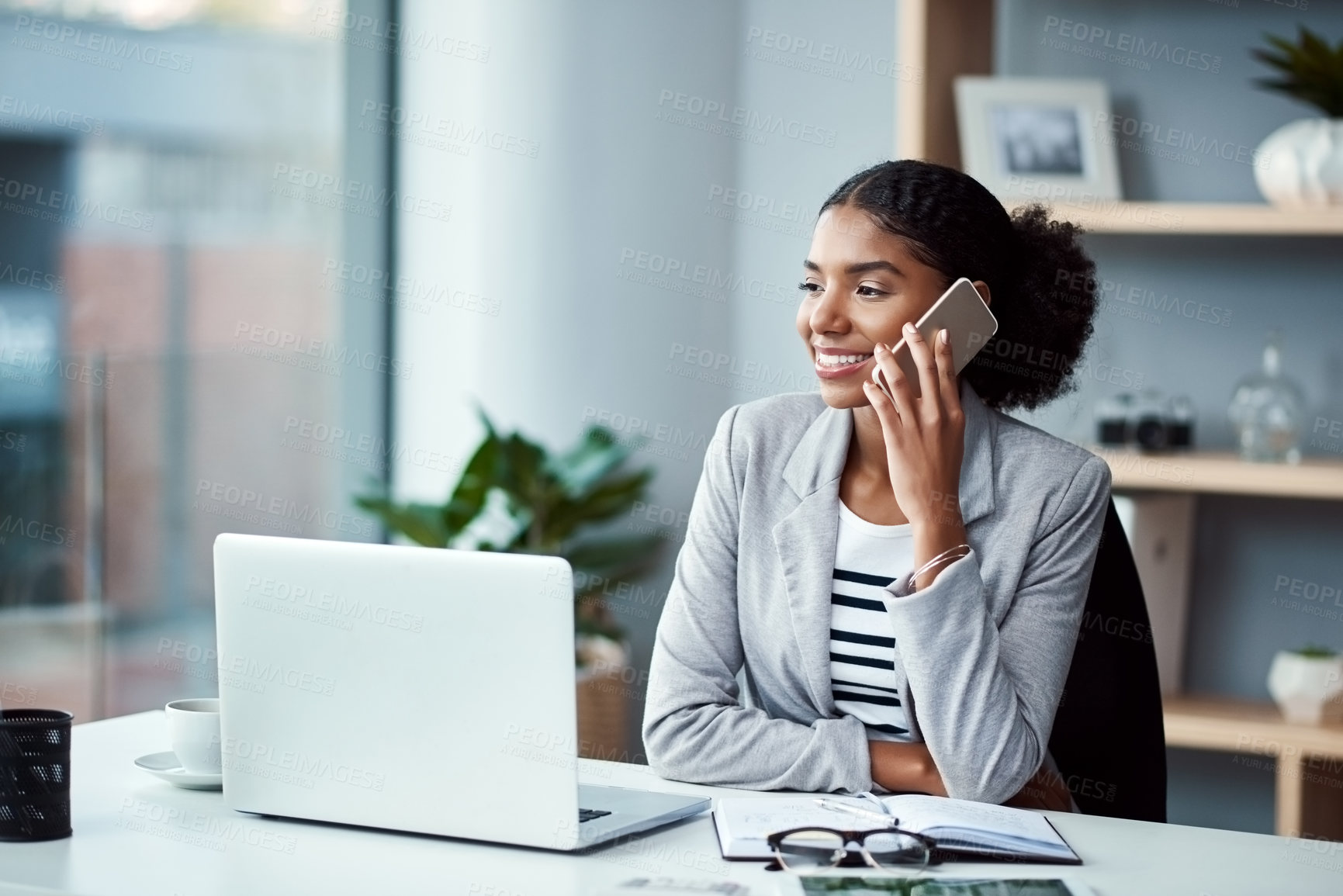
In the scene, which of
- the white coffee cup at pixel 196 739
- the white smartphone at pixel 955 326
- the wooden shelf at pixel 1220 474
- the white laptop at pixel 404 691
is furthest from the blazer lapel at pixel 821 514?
the wooden shelf at pixel 1220 474

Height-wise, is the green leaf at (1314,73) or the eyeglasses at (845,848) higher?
the green leaf at (1314,73)

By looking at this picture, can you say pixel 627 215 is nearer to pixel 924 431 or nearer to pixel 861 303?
pixel 861 303

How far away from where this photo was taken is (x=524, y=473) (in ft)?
11.8

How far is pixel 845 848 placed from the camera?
4.42 ft

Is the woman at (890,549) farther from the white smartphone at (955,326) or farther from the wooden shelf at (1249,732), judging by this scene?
the wooden shelf at (1249,732)

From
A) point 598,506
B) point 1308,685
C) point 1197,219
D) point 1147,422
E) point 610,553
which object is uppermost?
point 1197,219

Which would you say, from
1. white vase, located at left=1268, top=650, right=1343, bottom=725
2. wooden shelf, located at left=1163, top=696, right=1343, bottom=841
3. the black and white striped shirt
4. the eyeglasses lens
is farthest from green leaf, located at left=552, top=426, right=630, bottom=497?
the eyeglasses lens

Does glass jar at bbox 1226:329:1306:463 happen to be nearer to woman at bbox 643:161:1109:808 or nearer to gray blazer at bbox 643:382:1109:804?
woman at bbox 643:161:1109:808

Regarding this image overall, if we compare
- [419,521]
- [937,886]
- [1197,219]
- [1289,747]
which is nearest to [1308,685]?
[1289,747]

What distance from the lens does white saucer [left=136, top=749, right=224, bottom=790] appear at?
5.17 ft

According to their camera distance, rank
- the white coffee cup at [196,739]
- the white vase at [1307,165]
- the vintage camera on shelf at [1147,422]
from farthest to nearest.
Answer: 1. the vintage camera on shelf at [1147,422]
2. the white vase at [1307,165]
3. the white coffee cup at [196,739]

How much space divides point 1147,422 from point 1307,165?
57 cm

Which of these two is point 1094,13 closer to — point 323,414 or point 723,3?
point 723,3

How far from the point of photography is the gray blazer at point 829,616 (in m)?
1.69
